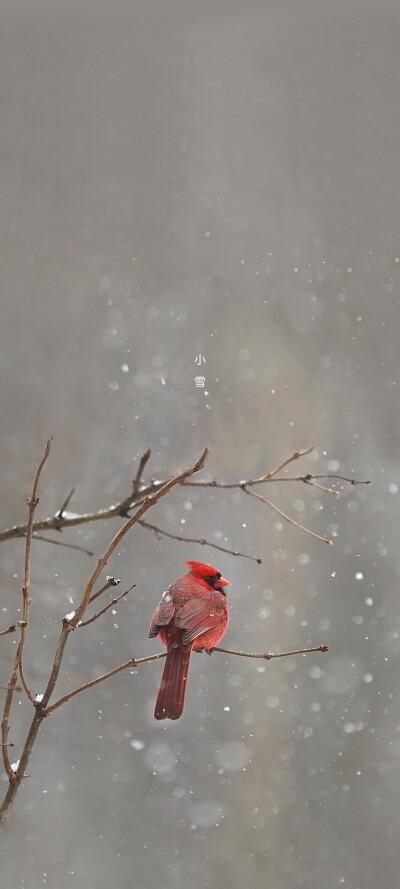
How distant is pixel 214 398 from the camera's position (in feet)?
4.45

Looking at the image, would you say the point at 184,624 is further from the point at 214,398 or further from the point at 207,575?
the point at 214,398

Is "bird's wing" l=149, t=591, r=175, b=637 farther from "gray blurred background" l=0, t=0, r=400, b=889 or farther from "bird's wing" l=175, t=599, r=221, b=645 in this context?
"gray blurred background" l=0, t=0, r=400, b=889

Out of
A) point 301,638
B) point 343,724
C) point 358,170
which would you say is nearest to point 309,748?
point 343,724

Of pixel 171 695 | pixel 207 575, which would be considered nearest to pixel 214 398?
pixel 207 575

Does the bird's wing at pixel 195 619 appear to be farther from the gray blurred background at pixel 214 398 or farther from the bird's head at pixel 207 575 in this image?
the gray blurred background at pixel 214 398

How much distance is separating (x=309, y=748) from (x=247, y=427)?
24.7 inches

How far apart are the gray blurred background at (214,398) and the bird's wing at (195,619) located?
0.70 metres

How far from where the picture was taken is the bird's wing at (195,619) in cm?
61

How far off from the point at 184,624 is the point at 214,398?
777 mm

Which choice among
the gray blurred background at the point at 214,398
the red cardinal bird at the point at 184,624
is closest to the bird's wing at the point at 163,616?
the red cardinal bird at the point at 184,624

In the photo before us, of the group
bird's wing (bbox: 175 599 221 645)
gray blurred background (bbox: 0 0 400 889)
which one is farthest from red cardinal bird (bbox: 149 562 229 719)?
gray blurred background (bbox: 0 0 400 889)

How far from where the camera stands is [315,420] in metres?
1.53

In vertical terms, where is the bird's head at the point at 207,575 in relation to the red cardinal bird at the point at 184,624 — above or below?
above

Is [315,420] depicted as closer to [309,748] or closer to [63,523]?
[309,748]
